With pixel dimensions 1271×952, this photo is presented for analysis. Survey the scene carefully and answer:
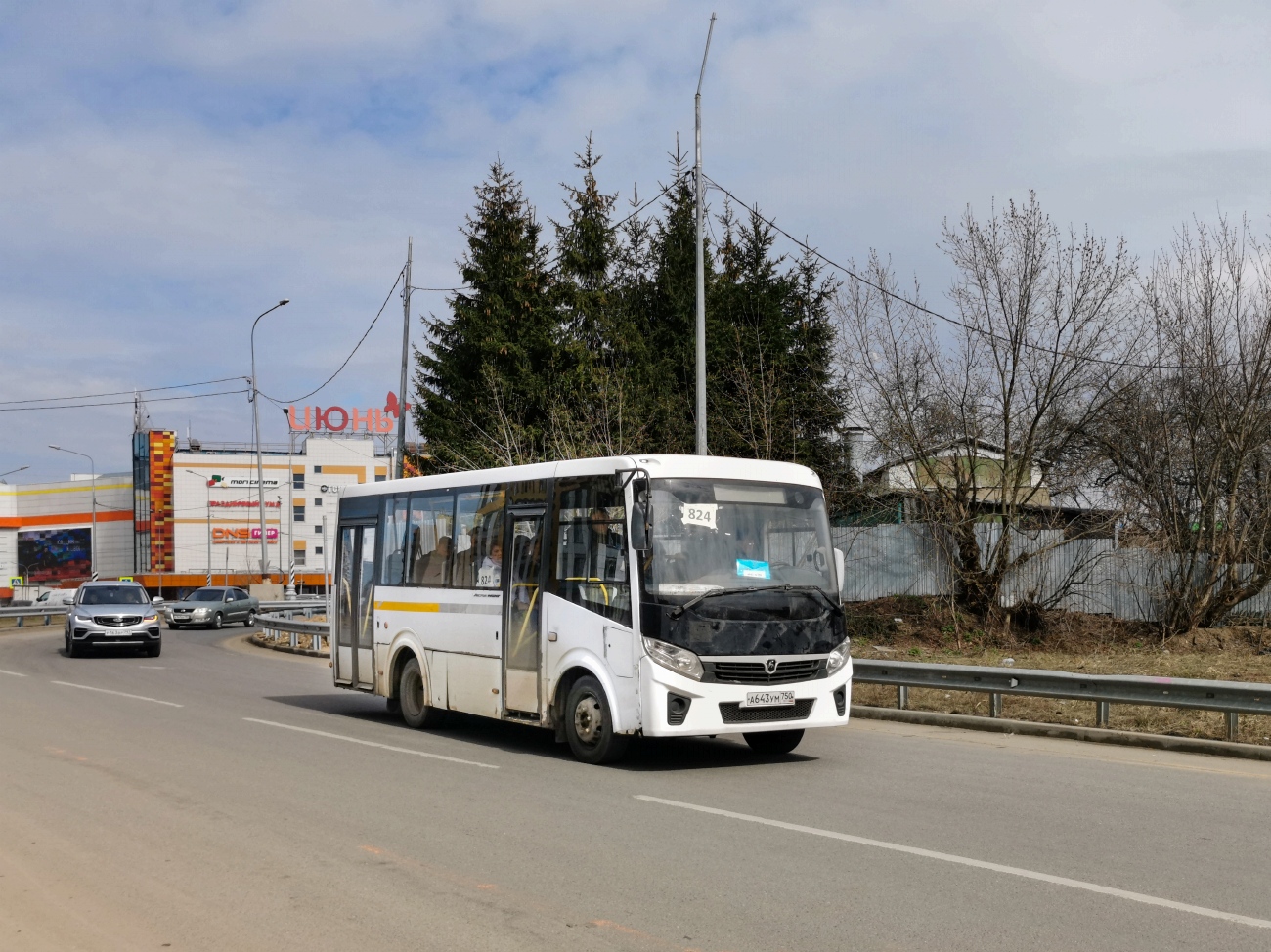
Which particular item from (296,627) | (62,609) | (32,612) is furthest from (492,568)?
(32,612)

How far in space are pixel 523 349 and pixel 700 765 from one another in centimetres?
2521

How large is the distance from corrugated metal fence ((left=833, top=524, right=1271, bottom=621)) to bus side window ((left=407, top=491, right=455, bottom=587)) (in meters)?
11.7

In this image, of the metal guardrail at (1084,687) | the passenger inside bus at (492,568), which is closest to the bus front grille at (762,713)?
the metal guardrail at (1084,687)

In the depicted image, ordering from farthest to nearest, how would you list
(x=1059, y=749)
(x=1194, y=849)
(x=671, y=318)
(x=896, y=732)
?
(x=671, y=318)
(x=896, y=732)
(x=1059, y=749)
(x=1194, y=849)

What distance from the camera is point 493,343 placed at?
115 ft

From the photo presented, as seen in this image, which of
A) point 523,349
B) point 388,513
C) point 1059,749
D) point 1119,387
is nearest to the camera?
point 1059,749

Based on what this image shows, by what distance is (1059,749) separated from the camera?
1234cm

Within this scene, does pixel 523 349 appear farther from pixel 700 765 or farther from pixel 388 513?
pixel 700 765

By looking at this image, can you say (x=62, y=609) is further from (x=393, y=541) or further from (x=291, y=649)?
(x=393, y=541)

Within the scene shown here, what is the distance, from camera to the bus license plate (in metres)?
10.8

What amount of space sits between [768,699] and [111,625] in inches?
845

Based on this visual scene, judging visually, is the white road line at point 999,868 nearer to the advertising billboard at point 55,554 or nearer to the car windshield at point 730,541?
the car windshield at point 730,541

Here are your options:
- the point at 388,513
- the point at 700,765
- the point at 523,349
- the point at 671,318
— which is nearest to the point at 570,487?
the point at 700,765

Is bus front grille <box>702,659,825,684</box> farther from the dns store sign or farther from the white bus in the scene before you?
the dns store sign
